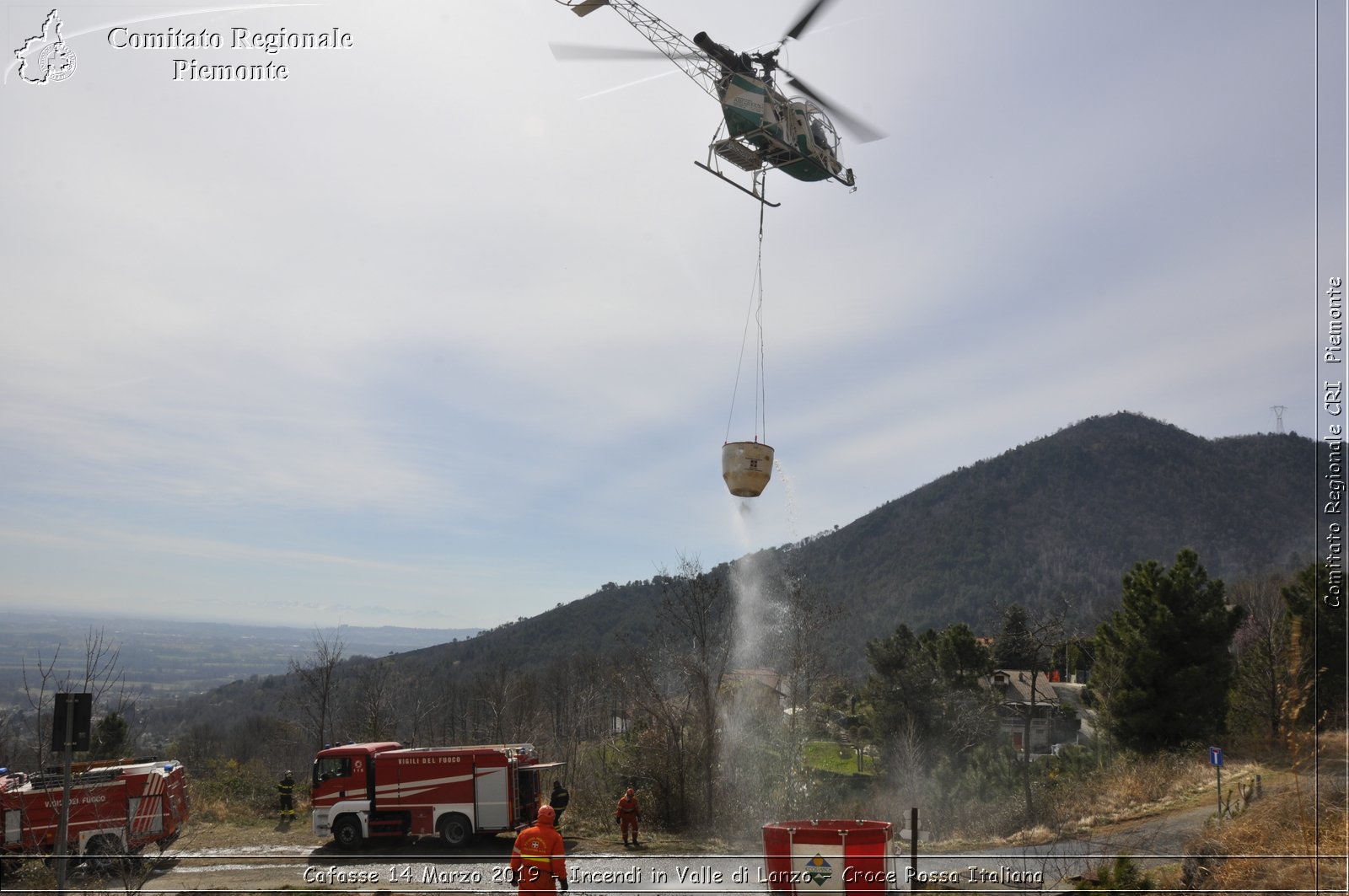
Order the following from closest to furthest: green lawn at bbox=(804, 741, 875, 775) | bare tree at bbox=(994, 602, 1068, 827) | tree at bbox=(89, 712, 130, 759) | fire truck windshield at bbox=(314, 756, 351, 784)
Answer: fire truck windshield at bbox=(314, 756, 351, 784) < bare tree at bbox=(994, 602, 1068, 827) < tree at bbox=(89, 712, 130, 759) < green lawn at bbox=(804, 741, 875, 775)

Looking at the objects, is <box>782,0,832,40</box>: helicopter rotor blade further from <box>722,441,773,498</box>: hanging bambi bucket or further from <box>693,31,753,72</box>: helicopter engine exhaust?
<box>722,441,773,498</box>: hanging bambi bucket

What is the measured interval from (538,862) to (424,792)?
40.0ft

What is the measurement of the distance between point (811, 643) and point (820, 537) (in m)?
137

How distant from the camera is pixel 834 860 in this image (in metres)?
9.88

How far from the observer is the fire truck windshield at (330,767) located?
65.6 ft

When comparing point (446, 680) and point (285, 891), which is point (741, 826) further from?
point (446, 680)

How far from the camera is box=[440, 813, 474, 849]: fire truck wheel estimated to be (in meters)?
19.1

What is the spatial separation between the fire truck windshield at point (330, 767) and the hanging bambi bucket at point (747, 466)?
13.6 meters

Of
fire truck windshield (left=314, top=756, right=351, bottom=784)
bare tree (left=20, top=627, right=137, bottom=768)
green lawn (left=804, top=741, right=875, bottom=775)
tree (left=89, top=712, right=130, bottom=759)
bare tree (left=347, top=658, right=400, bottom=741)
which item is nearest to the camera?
bare tree (left=20, top=627, right=137, bottom=768)

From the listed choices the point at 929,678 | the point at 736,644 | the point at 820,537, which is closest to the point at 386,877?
the point at 736,644

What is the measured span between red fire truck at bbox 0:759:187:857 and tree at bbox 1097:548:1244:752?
1134 inches

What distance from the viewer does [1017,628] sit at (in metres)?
43.7

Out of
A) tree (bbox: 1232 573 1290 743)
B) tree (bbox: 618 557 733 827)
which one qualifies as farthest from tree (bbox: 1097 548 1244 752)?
tree (bbox: 618 557 733 827)

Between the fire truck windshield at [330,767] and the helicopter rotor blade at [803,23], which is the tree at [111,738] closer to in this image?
the fire truck windshield at [330,767]
